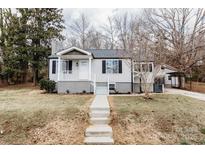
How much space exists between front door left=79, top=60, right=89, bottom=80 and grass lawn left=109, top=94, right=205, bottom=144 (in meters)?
6.67

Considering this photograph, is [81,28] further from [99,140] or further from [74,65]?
[99,140]

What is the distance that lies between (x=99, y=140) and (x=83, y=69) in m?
9.22

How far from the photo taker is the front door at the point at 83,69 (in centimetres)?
1424

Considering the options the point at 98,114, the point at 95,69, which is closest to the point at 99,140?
the point at 98,114

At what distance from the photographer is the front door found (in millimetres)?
14241

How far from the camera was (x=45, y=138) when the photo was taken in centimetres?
589

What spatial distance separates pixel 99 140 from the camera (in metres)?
5.55

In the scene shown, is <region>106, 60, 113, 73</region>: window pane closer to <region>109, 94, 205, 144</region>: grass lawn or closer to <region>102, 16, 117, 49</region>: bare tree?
<region>102, 16, 117, 49</region>: bare tree

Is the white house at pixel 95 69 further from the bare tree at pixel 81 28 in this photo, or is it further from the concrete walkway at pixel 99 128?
the bare tree at pixel 81 28

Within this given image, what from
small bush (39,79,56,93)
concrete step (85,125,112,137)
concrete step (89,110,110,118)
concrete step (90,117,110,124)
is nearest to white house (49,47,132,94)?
small bush (39,79,56,93)

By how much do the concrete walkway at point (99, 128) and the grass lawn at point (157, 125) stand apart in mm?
210

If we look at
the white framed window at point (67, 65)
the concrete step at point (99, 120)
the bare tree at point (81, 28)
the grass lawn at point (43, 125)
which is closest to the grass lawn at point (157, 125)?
the concrete step at point (99, 120)
